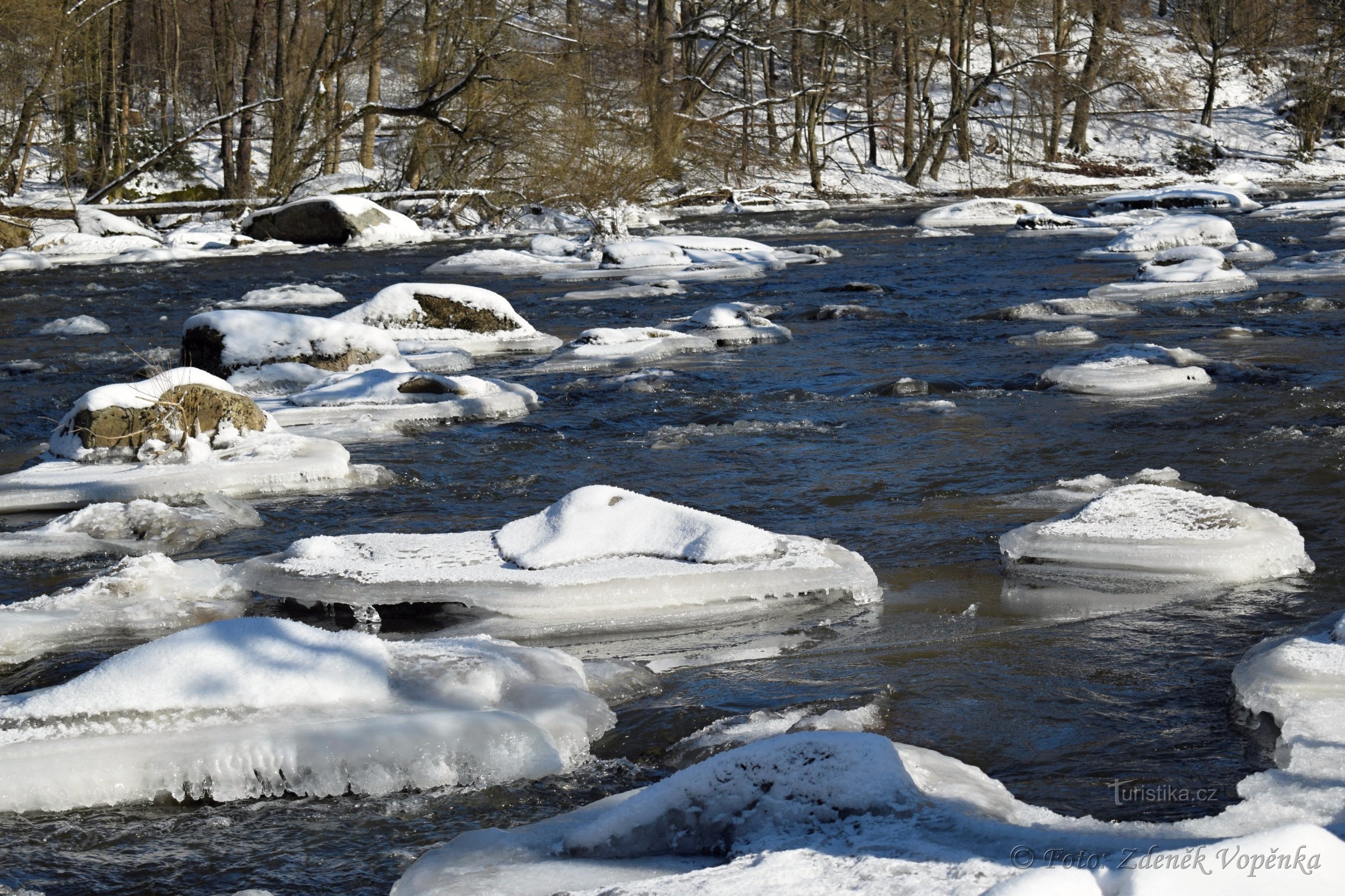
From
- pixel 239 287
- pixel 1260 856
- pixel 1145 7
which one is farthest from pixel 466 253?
pixel 1145 7

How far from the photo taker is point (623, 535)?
458 centimetres

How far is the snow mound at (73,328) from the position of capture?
39.0ft

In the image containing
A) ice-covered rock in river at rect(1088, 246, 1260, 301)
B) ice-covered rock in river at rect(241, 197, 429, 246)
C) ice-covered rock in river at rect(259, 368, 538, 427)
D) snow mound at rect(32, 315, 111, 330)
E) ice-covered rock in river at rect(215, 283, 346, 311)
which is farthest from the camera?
ice-covered rock in river at rect(241, 197, 429, 246)

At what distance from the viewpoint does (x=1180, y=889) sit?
1.91 m

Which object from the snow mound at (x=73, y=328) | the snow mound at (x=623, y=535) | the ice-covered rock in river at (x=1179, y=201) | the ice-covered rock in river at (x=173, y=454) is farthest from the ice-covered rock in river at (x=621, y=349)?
the ice-covered rock in river at (x=1179, y=201)

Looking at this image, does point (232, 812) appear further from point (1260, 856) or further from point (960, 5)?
point (960, 5)

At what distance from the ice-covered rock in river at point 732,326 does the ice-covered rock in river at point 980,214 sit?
11.1 metres

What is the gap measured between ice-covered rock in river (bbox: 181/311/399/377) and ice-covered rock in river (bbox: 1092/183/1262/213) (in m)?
17.5

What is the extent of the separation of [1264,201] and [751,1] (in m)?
11.5

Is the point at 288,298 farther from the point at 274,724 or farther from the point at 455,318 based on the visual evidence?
the point at 274,724

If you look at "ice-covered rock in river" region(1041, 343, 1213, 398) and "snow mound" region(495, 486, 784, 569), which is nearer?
"snow mound" region(495, 486, 784, 569)

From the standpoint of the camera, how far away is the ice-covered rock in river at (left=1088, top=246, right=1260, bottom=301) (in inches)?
493

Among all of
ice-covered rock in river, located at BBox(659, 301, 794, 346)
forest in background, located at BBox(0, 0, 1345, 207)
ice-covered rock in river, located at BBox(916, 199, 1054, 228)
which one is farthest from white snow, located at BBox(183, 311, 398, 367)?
ice-covered rock in river, located at BBox(916, 199, 1054, 228)

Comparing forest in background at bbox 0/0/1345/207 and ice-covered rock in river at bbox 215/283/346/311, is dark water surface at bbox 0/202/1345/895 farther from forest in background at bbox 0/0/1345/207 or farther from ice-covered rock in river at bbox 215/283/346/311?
forest in background at bbox 0/0/1345/207
